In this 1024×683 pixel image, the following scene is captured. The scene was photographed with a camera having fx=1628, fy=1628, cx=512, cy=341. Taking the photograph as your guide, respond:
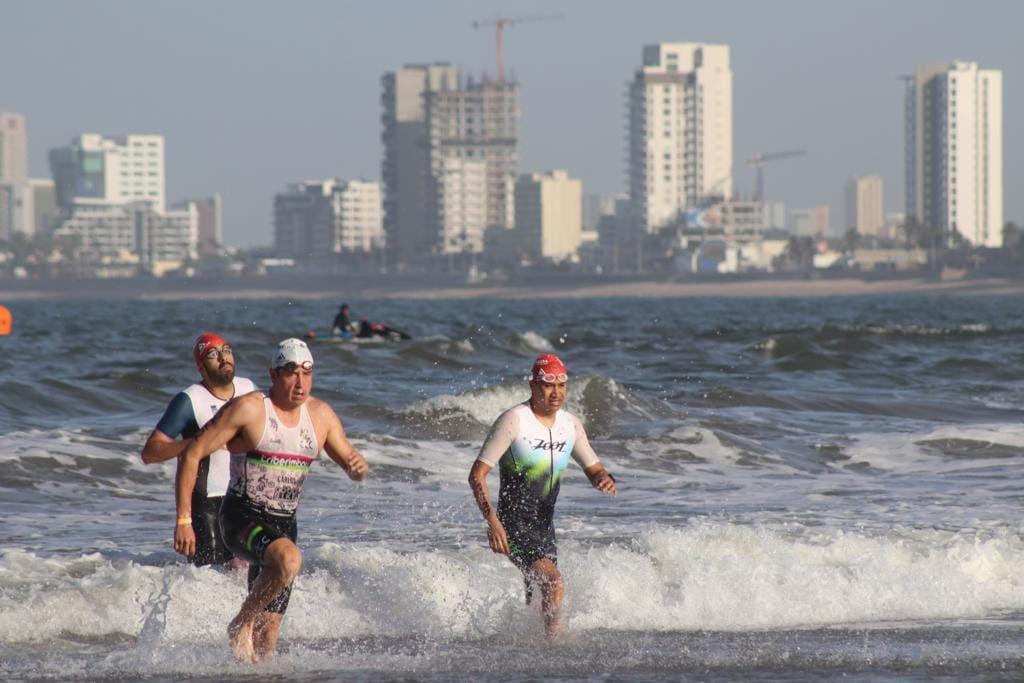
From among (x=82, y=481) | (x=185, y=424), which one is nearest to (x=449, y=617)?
(x=185, y=424)

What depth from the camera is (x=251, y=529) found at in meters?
8.20

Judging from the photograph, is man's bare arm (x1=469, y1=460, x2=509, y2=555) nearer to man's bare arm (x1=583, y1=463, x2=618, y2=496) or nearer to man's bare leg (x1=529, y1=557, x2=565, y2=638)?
man's bare leg (x1=529, y1=557, x2=565, y2=638)

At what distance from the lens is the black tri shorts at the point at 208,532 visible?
936 cm

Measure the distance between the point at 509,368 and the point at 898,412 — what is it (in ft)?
47.3

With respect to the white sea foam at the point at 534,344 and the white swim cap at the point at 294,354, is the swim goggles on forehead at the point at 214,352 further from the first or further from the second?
the white sea foam at the point at 534,344

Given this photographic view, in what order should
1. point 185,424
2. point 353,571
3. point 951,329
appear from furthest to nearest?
1. point 951,329
2. point 353,571
3. point 185,424

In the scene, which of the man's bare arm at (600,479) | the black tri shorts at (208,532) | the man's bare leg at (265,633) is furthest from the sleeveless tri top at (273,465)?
the man's bare arm at (600,479)

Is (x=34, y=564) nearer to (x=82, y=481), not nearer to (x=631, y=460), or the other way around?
(x=82, y=481)

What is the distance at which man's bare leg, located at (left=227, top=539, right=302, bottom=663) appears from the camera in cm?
812

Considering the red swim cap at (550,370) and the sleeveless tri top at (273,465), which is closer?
the sleeveless tri top at (273,465)

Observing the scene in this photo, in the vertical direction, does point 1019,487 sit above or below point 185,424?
below

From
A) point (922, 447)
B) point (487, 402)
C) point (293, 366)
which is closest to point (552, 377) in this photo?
point (293, 366)

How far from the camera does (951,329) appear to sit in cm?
6212

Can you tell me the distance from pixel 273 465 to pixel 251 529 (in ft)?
1.12
